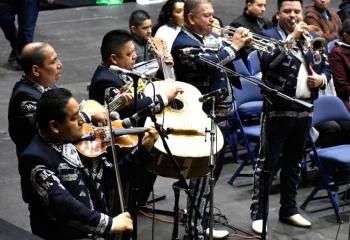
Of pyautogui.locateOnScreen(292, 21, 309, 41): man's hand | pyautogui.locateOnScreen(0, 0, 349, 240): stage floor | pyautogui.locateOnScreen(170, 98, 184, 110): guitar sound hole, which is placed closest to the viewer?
pyautogui.locateOnScreen(170, 98, 184, 110): guitar sound hole

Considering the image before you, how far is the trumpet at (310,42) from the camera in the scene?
6.38 m

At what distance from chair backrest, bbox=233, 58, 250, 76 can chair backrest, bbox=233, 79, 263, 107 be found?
240 mm

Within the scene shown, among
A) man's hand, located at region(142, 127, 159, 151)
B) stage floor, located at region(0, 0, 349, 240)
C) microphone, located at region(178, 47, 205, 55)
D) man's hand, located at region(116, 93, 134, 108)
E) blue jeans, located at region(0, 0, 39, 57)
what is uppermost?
microphone, located at region(178, 47, 205, 55)

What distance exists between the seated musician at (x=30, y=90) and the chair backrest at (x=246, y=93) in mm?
3050

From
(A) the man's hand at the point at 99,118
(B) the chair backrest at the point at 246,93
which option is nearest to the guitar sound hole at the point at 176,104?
(A) the man's hand at the point at 99,118

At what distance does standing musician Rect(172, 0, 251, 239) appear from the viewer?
5.96 m

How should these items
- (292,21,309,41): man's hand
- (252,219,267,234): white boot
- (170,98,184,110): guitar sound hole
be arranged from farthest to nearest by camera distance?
(252,219,267,234): white boot → (292,21,309,41): man's hand → (170,98,184,110): guitar sound hole

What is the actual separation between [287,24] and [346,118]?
1.44 meters

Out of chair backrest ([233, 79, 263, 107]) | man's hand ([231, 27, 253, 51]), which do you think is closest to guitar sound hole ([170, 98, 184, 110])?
man's hand ([231, 27, 253, 51])

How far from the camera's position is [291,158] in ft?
21.7

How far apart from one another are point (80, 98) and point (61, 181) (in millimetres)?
4906

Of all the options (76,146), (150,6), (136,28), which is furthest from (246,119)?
(150,6)

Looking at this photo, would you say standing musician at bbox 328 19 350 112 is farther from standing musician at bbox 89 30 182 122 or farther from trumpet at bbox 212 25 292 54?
standing musician at bbox 89 30 182 122

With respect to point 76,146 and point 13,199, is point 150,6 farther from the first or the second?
point 76,146
